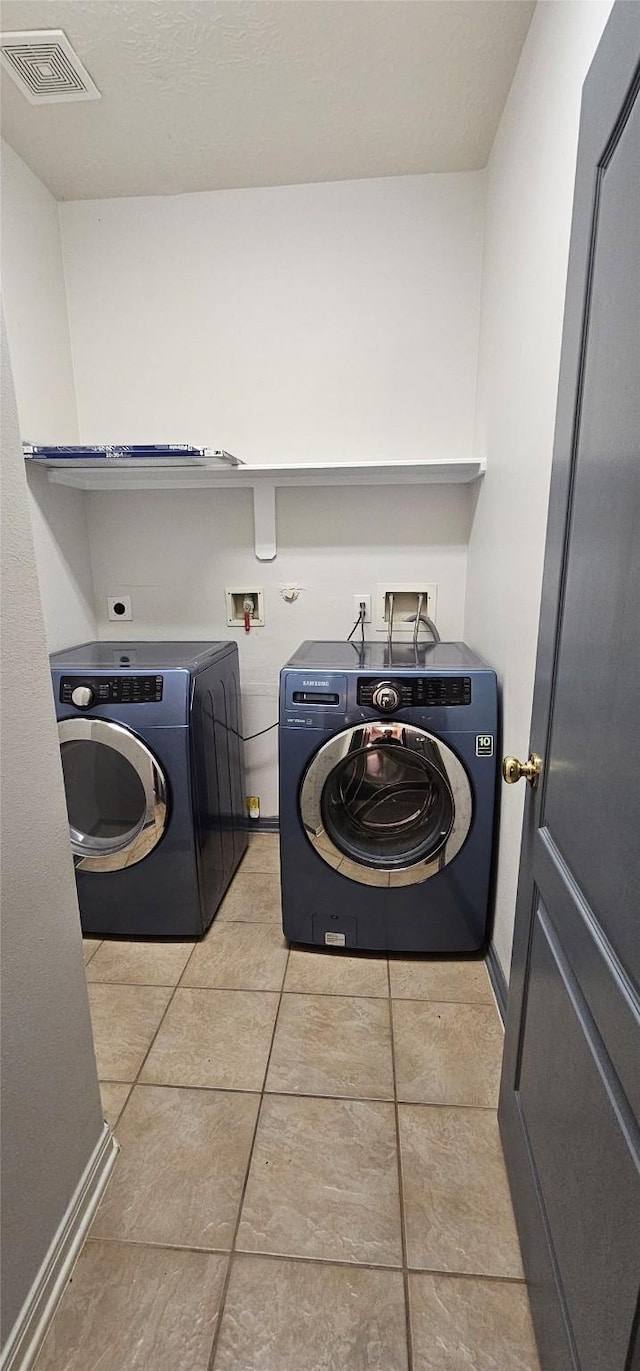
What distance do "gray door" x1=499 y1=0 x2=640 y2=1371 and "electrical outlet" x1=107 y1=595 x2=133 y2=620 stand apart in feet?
5.88

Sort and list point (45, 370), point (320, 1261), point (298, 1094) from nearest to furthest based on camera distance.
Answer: point (320, 1261) → point (298, 1094) → point (45, 370)

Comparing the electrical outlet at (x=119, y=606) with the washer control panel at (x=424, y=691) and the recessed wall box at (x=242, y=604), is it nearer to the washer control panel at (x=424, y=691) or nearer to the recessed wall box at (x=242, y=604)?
the recessed wall box at (x=242, y=604)

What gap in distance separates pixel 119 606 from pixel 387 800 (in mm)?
1363

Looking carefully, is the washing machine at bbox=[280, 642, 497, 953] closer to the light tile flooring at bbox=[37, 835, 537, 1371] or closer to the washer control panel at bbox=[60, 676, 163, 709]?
the light tile flooring at bbox=[37, 835, 537, 1371]

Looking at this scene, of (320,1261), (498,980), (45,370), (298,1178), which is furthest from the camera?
(45,370)

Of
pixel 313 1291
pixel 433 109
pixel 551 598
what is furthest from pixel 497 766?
pixel 433 109

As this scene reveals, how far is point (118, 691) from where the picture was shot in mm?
1599

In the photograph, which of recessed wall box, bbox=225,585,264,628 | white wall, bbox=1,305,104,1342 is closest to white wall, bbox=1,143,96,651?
recessed wall box, bbox=225,585,264,628

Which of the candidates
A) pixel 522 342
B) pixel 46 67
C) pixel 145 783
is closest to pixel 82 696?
pixel 145 783

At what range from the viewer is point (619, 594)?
24.7 inches

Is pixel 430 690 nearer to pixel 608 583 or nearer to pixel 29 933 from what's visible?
pixel 608 583

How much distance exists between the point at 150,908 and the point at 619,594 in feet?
5.36

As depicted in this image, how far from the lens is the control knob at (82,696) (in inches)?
Result: 62.9

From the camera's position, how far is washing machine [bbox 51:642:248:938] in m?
1.60
